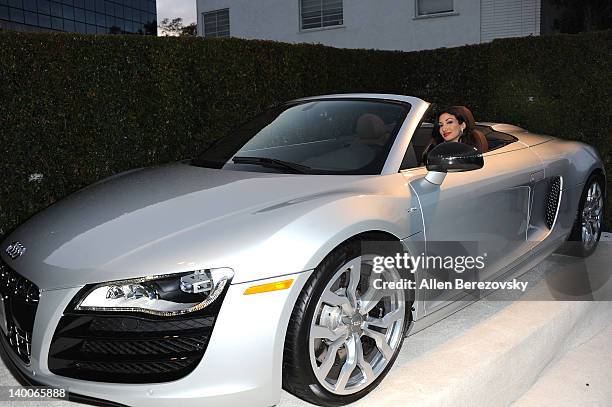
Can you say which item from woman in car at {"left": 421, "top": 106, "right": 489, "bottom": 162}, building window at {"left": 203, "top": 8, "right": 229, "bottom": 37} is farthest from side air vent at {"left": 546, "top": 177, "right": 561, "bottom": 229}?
building window at {"left": 203, "top": 8, "right": 229, "bottom": 37}

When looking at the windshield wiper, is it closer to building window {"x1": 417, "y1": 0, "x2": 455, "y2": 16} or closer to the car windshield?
the car windshield

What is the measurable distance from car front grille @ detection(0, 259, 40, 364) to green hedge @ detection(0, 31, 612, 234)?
281 centimetres

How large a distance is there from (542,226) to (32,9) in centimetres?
5766

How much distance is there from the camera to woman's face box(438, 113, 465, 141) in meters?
4.20

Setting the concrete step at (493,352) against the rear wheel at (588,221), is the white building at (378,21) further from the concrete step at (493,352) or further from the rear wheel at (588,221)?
the concrete step at (493,352)

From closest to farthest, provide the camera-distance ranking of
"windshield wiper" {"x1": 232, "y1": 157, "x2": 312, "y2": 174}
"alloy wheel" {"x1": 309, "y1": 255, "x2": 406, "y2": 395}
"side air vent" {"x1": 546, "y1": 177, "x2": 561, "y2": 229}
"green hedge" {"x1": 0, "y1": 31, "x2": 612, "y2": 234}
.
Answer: "alloy wheel" {"x1": 309, "y1": 255, "x2": 406, "y2": 395}
"windshield wiper" {"x1": 232, "y1": 157, "x2": 312, "y2": 174}
"side air vent" {"x1": 546, "y1": 177, "x2": 561, "y2": 229}
"green hedge" {"x1": 0, "y1": 31, "x2": 612, "y2": 234}

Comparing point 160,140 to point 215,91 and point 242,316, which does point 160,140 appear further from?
point 242,316

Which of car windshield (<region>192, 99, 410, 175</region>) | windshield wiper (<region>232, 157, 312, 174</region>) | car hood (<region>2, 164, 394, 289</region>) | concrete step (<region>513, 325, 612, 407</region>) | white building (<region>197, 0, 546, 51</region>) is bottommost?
concrete step (<region>513, 325, 612, 407</region>)

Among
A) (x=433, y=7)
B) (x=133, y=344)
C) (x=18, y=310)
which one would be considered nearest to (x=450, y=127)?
(x=133, y=344)

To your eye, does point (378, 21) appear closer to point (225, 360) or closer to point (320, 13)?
point (320, 13)

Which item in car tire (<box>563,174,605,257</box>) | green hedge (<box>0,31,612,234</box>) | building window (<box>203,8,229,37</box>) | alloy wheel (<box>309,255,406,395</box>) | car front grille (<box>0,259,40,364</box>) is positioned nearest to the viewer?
car front grille (<box>0,259,40,364</box>)

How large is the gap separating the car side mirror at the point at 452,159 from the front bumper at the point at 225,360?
119cm

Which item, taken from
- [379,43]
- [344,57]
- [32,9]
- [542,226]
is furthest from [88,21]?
[542,226]

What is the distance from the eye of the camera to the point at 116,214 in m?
2.89
